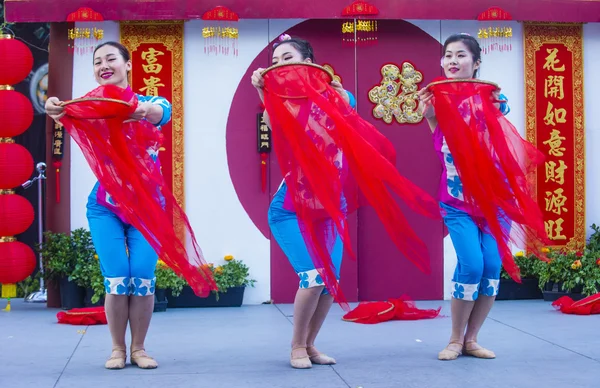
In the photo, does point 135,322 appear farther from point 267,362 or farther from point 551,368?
point 551,368

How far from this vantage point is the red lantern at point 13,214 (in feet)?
18.9

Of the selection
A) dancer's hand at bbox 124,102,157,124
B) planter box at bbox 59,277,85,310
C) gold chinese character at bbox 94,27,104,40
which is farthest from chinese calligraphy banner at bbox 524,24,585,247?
dancer's hand at bbox 124,102,157,124

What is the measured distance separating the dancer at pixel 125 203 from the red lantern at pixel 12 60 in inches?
88.8

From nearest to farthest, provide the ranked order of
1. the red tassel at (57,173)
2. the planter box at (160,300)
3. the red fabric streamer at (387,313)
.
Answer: the red fabric streamer at (387,313) → the planter box at (160,300) → the red tassel at (57,173)

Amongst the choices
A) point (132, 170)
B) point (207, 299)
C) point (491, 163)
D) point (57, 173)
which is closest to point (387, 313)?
point (207, 299)

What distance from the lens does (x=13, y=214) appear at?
19.0 ft

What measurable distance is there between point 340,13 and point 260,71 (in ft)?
8.04

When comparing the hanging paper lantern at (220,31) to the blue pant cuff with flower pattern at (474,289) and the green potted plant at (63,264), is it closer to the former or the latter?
the green potted plant at (63,264)

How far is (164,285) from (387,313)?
1612 millimetres

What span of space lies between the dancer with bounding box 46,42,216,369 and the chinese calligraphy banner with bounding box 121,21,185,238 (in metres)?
2.34

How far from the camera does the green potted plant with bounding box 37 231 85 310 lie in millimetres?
5887

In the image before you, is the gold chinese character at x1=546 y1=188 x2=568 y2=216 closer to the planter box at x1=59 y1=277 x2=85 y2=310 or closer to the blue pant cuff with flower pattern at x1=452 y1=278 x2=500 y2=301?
the blue pant cuff with flower pattern at x1=452 y1=278 x2=500 y2=301

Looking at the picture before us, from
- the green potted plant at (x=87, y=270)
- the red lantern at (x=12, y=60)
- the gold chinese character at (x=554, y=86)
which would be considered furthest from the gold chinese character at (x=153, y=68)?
the gold chinese character at (x=554, y=86)

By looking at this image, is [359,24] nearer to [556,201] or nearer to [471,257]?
[556,201]
